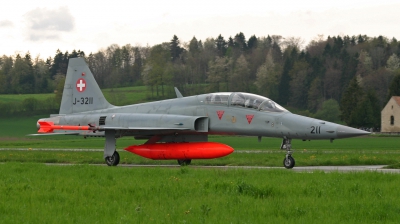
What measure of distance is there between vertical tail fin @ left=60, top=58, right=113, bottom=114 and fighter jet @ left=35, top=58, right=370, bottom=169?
413 mm

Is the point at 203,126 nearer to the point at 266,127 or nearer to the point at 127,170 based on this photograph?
the point at 266,127

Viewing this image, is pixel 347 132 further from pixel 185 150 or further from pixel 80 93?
pixel 80 93

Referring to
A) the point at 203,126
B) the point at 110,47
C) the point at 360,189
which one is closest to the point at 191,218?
the point at 360,189

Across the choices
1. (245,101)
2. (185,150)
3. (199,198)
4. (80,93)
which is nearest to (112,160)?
(185,150)

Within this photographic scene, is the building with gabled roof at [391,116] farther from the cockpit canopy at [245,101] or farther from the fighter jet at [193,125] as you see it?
the cockpit canopy at [245,101]

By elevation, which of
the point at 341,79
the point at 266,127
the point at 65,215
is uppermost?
the point at 341,79

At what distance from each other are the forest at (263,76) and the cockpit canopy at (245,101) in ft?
211

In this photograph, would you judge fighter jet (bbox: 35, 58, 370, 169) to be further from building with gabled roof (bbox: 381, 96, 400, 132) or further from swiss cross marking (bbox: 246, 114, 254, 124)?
building with gabled roof (bbox: 381, 96, 400, 132)

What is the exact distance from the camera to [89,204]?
965 cm

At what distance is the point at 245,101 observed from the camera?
19312 millimetres

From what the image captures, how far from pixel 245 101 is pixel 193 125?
1.86 metres

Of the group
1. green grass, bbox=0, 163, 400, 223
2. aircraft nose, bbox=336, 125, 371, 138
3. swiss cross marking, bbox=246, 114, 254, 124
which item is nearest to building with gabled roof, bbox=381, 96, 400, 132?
swiss cross marking, bbox=246, 114, 254, 124

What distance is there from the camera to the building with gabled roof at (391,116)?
84062 mm

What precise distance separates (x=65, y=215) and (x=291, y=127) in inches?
416
